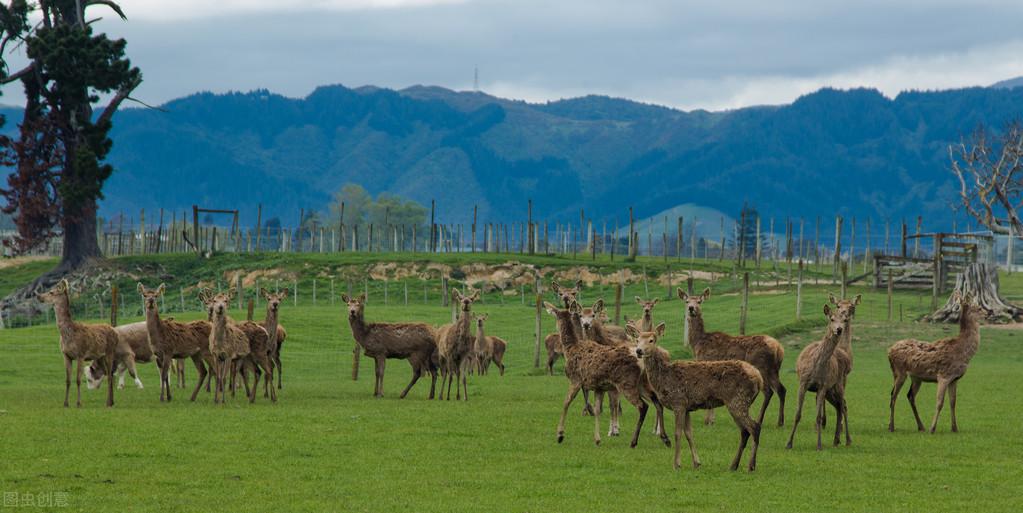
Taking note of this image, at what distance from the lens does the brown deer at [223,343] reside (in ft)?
77.6

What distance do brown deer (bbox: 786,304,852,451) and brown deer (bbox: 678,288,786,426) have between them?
0.99 meters

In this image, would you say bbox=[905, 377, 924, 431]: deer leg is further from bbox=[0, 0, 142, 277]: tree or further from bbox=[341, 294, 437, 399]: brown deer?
bbox=[0, 0, 142, 277]: tree

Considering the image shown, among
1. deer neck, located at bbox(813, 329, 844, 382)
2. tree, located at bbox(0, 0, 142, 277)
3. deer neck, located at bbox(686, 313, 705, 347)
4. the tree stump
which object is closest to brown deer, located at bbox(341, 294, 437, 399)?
deer neck, located at bbox(686, 313, 705, 347)

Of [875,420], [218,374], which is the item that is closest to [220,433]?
[218,374]

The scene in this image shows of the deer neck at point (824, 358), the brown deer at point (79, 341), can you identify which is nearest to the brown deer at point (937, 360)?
the deer neck at point (824, 358)

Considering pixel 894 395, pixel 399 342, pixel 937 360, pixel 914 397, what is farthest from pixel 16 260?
pixel 937 360

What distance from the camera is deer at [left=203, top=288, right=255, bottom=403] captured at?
2366 cm

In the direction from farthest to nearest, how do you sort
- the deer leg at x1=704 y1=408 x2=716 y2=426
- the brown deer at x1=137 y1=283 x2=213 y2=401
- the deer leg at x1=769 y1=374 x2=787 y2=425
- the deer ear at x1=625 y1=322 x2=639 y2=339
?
the brown deer at x1=137 y1=283 x2=213 y2=401, the deer leg at x1=704 y1=408 x2=716 y2=426, the deer leg at x1=769 y1=374 x2=787 y2=425, the deer ear at x1=625 y1=322 x2=639 y2=339

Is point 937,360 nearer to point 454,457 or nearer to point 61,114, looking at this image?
point 454,457

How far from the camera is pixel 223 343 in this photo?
2392cm

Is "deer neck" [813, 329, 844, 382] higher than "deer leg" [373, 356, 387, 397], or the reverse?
"deer neck" [813, 329, 844, 382]

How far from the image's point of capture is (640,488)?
14719 mm

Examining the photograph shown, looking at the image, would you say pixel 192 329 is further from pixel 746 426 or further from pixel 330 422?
pixel 746 426

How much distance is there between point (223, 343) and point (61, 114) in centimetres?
4761
